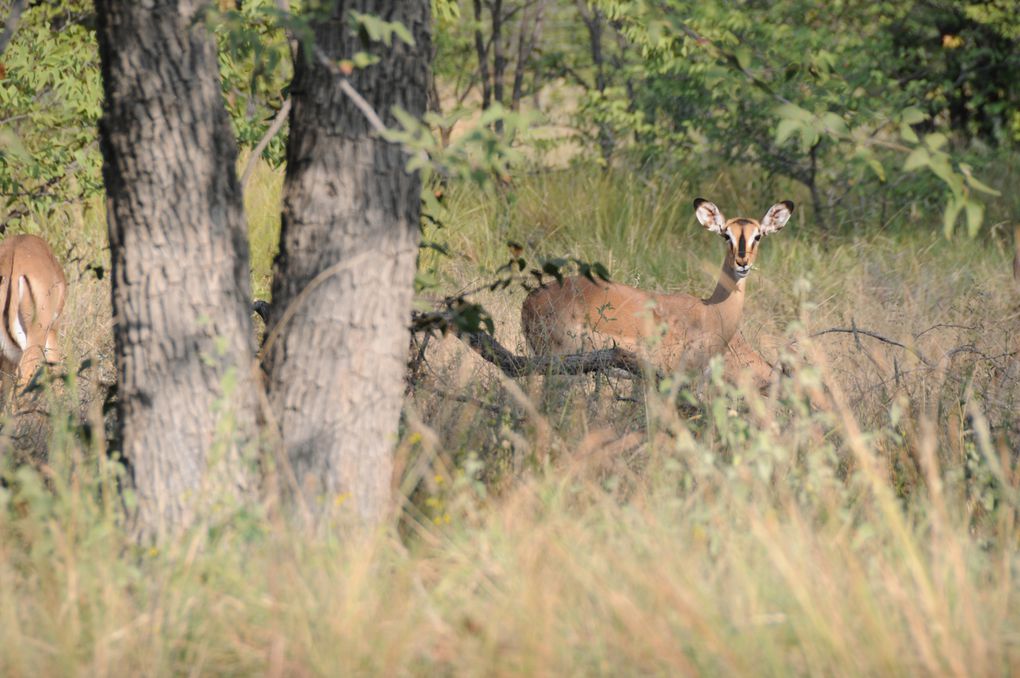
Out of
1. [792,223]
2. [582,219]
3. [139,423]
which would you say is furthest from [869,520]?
[792,223]

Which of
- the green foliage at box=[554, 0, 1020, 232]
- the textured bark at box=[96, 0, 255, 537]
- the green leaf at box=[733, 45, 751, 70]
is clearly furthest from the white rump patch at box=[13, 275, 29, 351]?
the green leaf at box=[733, 45, 751, 70]

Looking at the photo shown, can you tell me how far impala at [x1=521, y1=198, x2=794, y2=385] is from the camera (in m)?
6.21

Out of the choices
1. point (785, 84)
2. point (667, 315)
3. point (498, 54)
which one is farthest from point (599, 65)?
point (667, 315)

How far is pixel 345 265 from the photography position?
9.89ft

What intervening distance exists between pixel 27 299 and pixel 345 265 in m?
3.73

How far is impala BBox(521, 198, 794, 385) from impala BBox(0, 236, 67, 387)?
2495mm

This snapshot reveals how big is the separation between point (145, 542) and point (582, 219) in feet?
22.7

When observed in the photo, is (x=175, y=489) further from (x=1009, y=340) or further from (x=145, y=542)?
(x=1009, y=340)

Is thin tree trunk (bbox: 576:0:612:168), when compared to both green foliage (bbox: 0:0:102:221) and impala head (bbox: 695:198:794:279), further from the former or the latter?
green foliage (bbox: 0:0:102:221)

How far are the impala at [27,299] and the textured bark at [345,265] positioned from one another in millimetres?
3376

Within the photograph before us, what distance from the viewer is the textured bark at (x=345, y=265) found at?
3057mm

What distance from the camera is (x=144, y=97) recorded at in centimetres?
296

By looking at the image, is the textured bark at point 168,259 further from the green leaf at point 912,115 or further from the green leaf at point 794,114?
the green leaf at point 912,115

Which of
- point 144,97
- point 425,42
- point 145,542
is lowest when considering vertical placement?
point 145,542
